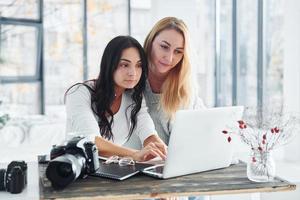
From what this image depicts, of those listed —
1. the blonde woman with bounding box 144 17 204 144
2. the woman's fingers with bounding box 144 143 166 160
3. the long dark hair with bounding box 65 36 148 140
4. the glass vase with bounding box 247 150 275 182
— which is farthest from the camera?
the blonde woman with bounding box 144 17 204 144

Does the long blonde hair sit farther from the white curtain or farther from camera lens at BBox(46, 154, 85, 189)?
the white curtain

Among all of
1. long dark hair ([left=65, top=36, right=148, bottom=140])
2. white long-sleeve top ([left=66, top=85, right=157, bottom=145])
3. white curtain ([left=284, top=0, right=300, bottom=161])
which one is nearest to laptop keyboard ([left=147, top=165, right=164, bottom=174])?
white long-sleeve top ([left=66, top=85, right=157, bottom=145])

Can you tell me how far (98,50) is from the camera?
5426 millimetres

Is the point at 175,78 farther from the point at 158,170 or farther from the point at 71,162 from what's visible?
the point at 71,162

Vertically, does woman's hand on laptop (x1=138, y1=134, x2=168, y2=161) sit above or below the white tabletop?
above

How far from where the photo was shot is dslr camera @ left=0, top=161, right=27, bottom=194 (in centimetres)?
141

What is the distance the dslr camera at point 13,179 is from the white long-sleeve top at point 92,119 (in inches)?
12.4

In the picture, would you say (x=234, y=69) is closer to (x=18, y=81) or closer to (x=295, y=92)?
(x=295, y=92)

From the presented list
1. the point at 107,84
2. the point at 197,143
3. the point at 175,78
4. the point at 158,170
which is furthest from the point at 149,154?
the point at 175,78

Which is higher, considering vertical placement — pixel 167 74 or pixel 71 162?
pixel 167 74

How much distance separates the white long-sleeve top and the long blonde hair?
0.46 ft

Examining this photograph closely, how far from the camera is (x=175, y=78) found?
2.12 metres

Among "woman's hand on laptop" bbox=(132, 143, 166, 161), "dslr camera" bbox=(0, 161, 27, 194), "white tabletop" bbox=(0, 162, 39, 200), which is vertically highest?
"woman's hand on laptop" bbox=(132, 143, 166, 161)

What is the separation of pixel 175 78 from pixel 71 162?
0.96 m
